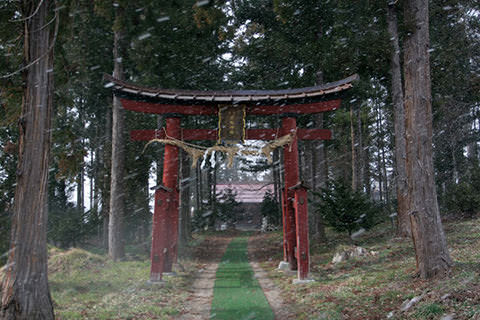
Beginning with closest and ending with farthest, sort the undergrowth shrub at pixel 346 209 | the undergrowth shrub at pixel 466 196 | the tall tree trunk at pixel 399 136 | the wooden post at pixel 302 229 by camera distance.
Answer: the wooden post at pixel 302 229 → the tall tree trunk at pixel 399 136 → the undergrowth shrub at pixel 346 209 → the undergrowth shrub at pixel 466 196

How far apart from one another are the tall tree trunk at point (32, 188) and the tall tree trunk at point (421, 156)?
6.54 metres

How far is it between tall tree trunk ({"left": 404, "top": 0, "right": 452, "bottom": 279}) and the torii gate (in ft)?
8.59

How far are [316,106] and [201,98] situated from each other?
346 centimetres

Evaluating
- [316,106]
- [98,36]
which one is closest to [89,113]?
[98,36]

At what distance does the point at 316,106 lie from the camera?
10844 mm

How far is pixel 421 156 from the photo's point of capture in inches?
275

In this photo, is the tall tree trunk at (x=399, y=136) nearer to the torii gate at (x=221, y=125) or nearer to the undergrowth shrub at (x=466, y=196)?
the torii gate at (x=221, y=125)

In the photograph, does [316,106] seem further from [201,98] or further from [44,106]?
[44,106]

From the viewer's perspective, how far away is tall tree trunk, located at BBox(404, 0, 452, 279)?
6695 mm

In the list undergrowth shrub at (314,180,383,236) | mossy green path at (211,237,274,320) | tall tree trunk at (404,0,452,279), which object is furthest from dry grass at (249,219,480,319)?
undergrowth shrub at (314,180,383,236)

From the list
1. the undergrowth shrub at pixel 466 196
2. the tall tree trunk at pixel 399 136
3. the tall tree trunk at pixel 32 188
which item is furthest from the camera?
the undergrowth shrub at pixel 466 196

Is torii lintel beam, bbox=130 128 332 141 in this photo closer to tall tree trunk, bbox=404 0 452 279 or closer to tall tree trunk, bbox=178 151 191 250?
tall tree trunk, bbox=404 0 452 279

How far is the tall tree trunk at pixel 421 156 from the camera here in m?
6.70

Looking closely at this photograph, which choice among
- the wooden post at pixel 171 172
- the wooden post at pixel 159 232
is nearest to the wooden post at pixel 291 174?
the wooden post at pixel 171 172
